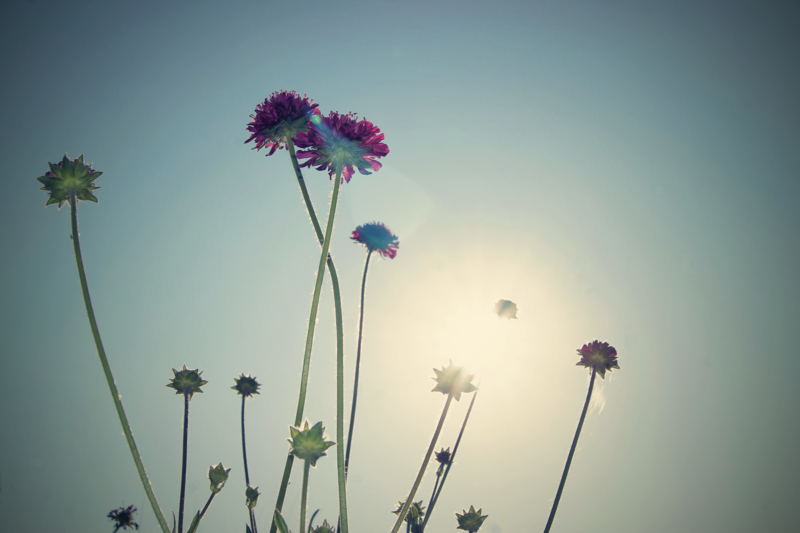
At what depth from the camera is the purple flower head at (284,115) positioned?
2.47 m

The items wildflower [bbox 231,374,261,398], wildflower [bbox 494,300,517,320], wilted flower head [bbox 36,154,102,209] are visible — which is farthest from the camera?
wildflower [bbox 494,300,517,320]

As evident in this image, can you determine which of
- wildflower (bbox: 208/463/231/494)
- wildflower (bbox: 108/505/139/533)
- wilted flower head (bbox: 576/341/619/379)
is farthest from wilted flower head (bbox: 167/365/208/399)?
wildflower (bbox: 108/505/139/533)

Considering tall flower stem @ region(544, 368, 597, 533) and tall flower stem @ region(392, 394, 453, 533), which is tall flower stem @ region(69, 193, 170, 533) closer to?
tall flower stem @ region(392, 394, 453, 533)

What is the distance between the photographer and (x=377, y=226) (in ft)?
20.9

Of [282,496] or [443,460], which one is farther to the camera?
[443,460]

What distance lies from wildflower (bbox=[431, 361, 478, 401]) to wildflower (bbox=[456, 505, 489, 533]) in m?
2.30

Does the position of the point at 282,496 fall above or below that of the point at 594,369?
below

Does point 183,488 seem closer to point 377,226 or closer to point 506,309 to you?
point 377,226

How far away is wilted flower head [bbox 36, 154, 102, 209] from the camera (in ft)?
6.51

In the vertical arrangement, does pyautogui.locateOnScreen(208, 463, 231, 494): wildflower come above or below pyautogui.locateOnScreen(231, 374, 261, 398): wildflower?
below

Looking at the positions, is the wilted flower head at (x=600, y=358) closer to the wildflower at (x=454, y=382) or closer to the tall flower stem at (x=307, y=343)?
the wildflower at (x=454, y=382)

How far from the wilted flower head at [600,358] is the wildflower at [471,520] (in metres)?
3.26

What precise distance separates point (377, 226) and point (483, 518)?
14.9ft

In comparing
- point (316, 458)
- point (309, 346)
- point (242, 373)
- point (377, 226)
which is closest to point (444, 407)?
point (316, 458)
